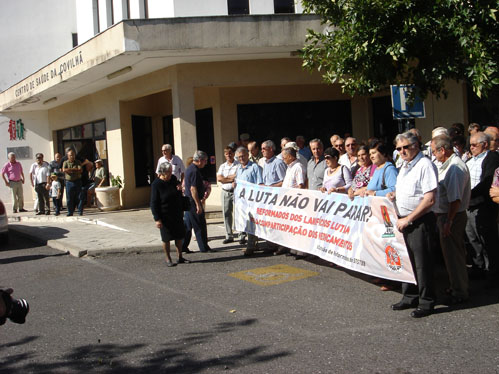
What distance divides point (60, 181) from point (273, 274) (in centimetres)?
1008

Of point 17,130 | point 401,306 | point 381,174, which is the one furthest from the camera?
point 17,130

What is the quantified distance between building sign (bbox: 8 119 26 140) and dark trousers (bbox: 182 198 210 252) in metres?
15.3

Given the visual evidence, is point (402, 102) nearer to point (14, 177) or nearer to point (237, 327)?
point (237, 327)

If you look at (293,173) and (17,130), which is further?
(17,130)

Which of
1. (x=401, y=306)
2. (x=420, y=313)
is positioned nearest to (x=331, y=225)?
(x=401, y=306)

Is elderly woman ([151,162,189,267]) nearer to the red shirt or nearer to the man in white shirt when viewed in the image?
the man in white shirt

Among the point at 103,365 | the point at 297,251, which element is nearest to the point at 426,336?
the point at 103,365

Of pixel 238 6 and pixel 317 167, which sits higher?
pixel 238 6

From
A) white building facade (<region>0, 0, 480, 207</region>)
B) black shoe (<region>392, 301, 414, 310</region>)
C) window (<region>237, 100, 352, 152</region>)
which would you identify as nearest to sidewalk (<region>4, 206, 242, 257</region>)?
white building facade (<region>0, 0, 480, 207</region>)

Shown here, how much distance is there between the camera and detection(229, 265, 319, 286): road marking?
7.37 meters

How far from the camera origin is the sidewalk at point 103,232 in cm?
995

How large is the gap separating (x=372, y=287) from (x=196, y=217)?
364cm

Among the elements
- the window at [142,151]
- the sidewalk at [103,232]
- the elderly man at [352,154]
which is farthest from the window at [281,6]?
the elderly man at [352,154]

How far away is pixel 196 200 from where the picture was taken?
931 centimetres
